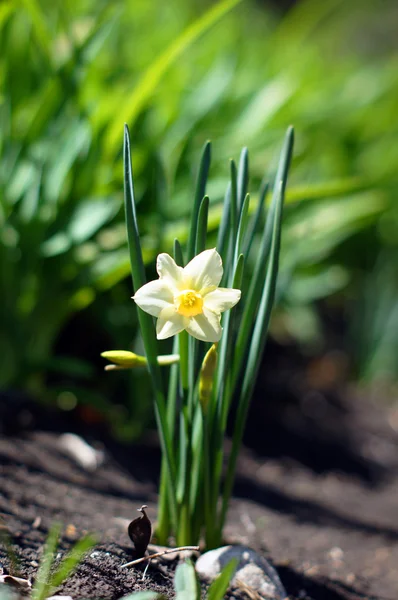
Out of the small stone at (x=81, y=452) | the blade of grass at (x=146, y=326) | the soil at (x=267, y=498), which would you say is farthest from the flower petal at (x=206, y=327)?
the small stone at (x=81, y=452)

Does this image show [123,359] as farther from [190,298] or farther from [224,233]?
[224,233]

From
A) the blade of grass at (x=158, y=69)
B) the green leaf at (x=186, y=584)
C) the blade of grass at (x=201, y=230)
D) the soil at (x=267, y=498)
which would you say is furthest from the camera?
the blade of grass at (x=158, y=69)

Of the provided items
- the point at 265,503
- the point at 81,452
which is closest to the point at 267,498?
the point at 265,503

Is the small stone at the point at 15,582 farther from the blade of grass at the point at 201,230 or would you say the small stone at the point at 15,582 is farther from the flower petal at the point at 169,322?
the blade of grass at the point at 201,230

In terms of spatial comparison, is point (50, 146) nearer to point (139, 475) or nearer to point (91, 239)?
point (91, 239)

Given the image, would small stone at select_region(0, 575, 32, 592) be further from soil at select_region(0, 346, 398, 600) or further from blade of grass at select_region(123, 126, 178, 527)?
blade of grass at select_region(123, 126, 178, 527)

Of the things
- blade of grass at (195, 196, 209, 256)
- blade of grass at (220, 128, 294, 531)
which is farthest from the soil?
blade of grass at (195, 196, 209, 256)
